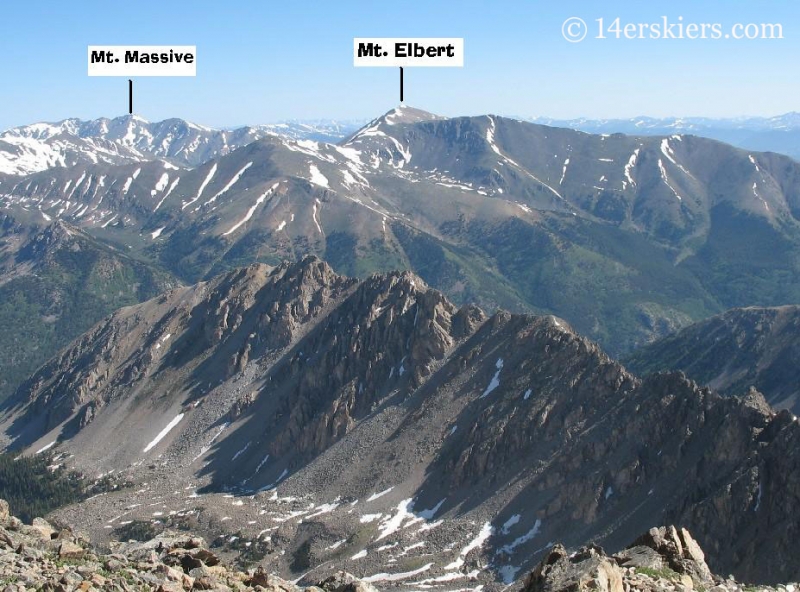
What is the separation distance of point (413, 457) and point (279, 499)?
32541 mm

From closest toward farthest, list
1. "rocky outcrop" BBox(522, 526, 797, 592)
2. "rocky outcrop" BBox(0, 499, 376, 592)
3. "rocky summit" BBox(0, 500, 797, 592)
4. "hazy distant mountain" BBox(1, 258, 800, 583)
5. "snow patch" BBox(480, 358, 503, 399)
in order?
"rocky outcrop" BBox(522, 526, 797, 592) → "rocky summit" BBox(0, 500, 797, 592) → "rocky outcrop" BBox(0, 499, 376, 592) → "hazy distant mountain" BBox(1, 258, 800, 583) → "snow patch" BBox(480, 358, 503, 399)

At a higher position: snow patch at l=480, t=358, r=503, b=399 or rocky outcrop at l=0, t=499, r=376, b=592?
rocky outcrop at l=0, t=499, r=376, b=592

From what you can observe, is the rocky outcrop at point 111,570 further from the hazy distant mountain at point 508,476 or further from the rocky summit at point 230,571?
the hazy distant mountain at point 508,476

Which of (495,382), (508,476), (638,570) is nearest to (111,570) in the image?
(638,570)

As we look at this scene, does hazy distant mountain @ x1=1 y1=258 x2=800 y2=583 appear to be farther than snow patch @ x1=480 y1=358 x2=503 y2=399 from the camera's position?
No

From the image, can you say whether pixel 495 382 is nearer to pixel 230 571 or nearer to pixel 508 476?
pixel 508 476

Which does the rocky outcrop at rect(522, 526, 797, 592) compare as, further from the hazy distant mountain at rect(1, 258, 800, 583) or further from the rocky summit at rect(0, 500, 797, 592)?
the hazy distant mountain at rect(1, 258, 800, 583)

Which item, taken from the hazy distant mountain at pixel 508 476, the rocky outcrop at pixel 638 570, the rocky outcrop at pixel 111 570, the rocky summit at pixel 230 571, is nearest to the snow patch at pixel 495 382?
the hazy distant mountain at pixel 508 476

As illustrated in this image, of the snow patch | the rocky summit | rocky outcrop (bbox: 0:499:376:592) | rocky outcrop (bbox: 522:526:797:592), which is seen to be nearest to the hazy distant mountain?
the snow patch

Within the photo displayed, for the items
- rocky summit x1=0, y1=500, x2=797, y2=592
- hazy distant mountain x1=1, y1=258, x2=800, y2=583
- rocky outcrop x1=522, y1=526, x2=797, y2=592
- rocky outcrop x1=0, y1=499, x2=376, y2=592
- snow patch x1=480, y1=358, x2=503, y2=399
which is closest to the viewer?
rocky outcrop x1=522, y1=526, x2=797, y2=592

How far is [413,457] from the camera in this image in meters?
174

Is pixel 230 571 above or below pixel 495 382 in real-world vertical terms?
above

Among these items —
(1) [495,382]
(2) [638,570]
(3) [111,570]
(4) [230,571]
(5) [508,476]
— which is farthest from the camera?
(1) [495,382]

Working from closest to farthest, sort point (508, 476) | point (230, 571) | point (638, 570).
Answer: point (638, 570) < point (230, 571) < point (508, 476)
